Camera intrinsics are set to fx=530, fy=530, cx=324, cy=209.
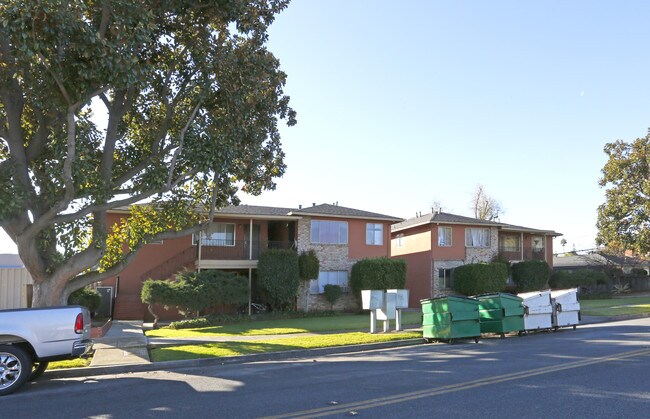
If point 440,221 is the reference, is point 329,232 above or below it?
below

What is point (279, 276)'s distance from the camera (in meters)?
26.4

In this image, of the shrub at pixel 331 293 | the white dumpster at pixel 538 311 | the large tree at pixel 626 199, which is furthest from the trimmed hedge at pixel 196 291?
the large tree at pixel 626 199

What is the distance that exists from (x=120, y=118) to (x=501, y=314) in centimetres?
1235

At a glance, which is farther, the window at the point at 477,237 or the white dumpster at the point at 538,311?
the window at the point at 477,237

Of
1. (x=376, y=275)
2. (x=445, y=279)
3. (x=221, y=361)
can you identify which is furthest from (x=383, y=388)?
(x=445, y=279)

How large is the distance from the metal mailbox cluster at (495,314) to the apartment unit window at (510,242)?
20.7 m

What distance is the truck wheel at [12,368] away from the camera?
29.1 ft

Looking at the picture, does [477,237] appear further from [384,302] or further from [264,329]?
[384,302]

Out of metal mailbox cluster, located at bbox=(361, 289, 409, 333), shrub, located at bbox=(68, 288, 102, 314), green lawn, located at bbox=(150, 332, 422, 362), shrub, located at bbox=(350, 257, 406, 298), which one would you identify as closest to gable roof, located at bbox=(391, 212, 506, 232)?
shrub, located at bbox=(350, 257, 406, 298)

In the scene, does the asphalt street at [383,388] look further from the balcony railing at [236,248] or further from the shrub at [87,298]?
the balcony railing at [236,248]

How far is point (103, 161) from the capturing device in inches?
535

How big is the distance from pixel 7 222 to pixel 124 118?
4.92m

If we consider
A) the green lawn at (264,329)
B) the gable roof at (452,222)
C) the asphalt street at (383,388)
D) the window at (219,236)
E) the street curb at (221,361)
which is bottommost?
the green lawn at (264,329)

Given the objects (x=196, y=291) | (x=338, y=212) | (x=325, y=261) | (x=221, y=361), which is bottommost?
(x=221, y=361)
